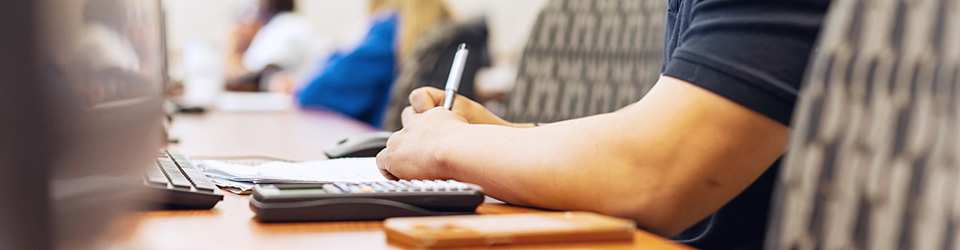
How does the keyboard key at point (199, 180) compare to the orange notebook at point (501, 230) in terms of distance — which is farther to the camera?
the keyboard key at point (199, 180)

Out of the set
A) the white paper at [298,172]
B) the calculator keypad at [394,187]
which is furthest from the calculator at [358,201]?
the white paper at [298,172]

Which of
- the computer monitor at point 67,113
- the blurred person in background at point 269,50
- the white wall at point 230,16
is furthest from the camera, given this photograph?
the white wall at point 230,16

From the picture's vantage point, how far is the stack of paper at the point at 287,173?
614mm

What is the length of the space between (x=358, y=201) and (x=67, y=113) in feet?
0.92

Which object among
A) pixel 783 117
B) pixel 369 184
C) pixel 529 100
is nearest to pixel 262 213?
pixel 369 184

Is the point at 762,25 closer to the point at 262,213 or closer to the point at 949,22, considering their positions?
the point at 949,22

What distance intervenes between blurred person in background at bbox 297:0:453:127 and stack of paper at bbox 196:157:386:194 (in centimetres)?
180

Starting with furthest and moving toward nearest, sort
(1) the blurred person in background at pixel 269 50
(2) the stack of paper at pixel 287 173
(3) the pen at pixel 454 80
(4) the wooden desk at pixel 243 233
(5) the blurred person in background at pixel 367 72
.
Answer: (1) the blurred person in background at pixel 269 50
(5) the blurred person in background at pixel 367 72
(3) the pen at pixel 454 80
(2) the stack of paper at pixel 287 173
(4) the wooden desk at pixel 243 233

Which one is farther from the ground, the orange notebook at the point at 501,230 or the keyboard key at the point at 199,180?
the keyboard key at the point at 199,180

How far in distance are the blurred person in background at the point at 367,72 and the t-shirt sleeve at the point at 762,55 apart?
82.4 inches

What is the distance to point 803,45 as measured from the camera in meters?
0.49

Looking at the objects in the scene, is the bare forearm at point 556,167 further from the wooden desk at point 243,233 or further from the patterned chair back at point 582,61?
the patterned chair back at point 582,61

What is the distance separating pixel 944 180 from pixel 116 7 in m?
0.34

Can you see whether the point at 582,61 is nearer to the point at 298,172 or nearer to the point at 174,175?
the point at 298,172
